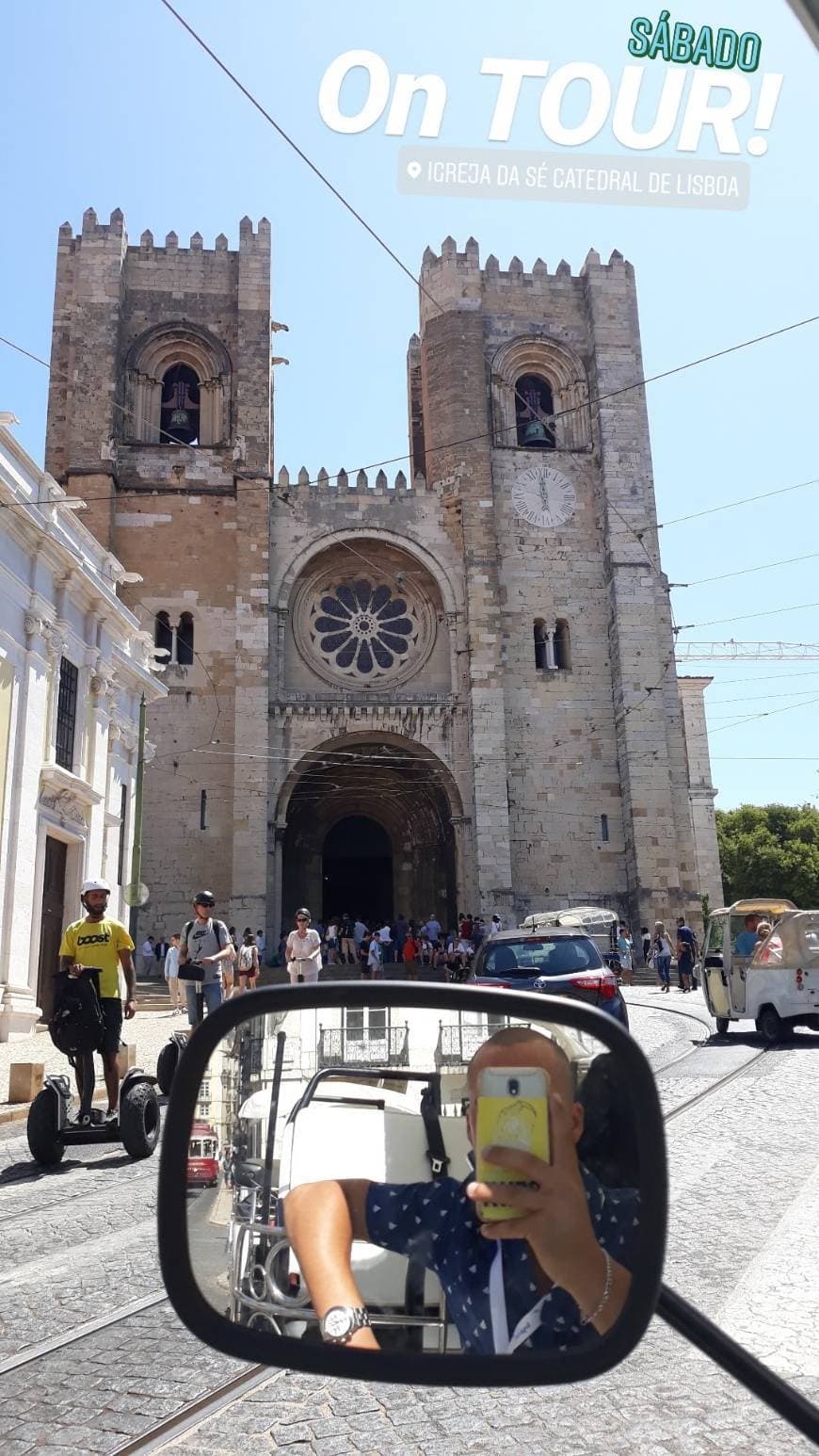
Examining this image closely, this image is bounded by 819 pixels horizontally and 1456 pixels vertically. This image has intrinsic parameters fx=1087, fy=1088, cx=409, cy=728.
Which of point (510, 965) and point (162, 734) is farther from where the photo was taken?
point (162, 734)

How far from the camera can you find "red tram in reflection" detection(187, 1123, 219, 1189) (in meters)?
1.27

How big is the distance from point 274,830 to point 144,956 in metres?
4.32

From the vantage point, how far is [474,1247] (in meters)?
1.17

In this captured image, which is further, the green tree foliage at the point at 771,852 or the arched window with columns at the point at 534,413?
the green tree foliage at the point at 771,852

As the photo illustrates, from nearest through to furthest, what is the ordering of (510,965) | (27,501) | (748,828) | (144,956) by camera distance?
(510,965) → (27,501) → (144,956) → (748,828)

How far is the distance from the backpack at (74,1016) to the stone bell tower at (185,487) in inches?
708

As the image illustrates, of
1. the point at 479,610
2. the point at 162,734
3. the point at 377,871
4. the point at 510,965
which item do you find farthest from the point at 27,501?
the point at 377,871

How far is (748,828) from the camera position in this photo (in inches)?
1861

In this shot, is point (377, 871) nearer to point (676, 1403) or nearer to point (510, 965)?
point (510, 965)

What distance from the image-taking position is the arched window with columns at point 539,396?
29750 mm

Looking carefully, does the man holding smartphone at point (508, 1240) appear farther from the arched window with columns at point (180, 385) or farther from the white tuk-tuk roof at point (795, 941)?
the arched window with columns at point (180, 385)

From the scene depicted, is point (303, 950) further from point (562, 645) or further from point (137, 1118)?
point (562, 645)

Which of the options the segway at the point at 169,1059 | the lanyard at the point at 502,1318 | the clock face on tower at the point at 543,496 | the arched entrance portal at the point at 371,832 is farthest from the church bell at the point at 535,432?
the lanyard at the point at 502,1318

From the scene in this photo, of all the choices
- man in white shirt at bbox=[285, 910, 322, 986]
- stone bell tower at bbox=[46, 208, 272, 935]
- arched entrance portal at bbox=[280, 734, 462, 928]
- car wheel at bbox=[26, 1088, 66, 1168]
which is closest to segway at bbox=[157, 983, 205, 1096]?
car wheel at bbox=[26, 1088, 66, 1168]
